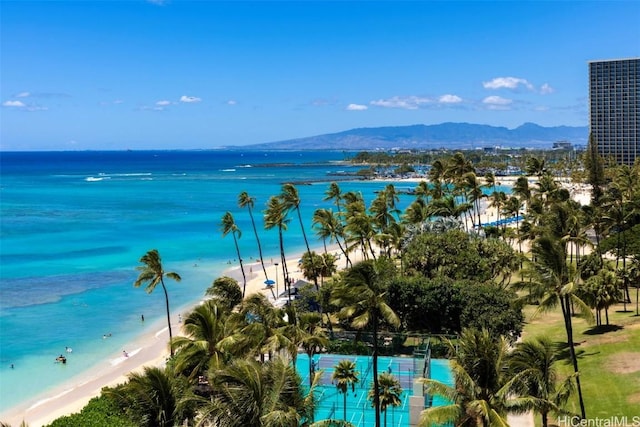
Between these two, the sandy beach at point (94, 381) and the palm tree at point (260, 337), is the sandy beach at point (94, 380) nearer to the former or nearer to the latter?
the sandy beach at point (94, 381)

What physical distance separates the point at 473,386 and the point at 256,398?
550 centimetres

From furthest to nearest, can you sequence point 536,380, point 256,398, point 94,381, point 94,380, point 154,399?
point 94,380 → point 94,381 → point 536,380 → point 154,399 → point 256,398

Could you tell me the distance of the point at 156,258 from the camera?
31.2m

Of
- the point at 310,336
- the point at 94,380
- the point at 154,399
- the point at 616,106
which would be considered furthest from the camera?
the point at 616,106

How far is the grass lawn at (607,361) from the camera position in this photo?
22.3 meters

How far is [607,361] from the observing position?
26328 mm

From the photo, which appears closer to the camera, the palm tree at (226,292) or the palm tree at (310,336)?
the palm tree at (310,336)

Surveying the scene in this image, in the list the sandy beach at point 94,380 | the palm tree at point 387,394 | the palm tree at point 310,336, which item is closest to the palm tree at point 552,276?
the palm tree at point 387,394

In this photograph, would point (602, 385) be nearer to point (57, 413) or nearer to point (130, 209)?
point (57, 413)

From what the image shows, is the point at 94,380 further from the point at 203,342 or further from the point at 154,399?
the point at 154,399

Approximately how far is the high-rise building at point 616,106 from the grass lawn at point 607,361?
141 metres

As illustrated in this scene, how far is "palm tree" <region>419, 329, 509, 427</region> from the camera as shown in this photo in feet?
47.3

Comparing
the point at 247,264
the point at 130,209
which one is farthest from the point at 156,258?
the point at 130,209

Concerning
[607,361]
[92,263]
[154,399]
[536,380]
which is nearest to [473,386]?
[536,380]
